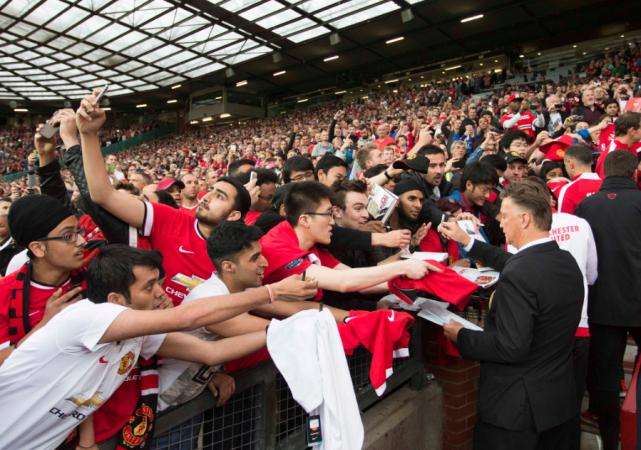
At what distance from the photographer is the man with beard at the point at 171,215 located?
2.32 m

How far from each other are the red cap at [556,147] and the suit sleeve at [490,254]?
3167 millimetres

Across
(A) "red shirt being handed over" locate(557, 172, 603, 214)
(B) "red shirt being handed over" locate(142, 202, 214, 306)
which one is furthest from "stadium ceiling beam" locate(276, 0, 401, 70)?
(B) "red shirt being handed over" locate(142, 202, 214, 306)

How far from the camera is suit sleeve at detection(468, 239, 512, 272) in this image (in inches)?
116

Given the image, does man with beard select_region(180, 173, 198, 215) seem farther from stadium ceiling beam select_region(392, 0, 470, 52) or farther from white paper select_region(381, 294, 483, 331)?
stadium ceiling beam select_region(392, 0, 470, 52)

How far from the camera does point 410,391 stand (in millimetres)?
3195

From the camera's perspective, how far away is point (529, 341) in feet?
7.22

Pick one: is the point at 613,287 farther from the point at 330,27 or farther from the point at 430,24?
the point at 330,27

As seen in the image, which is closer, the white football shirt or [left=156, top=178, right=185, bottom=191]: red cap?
the white football shirt

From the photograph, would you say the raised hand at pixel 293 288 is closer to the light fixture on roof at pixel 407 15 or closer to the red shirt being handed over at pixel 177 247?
the red shirt being handed over at pixel 177 247

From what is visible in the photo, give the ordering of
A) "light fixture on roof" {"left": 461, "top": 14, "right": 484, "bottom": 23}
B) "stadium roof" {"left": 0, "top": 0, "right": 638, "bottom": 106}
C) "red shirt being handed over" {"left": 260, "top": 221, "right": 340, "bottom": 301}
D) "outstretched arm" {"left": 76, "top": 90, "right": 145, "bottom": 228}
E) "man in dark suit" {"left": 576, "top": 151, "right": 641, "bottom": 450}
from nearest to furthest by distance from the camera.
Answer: "outstretched arm" {"left": 76, "top": 90, "right": 145, "bottom": 228} < "red shirt being handed over" {"left": 260, "top": 221, "right": 340, "bottom": 301} < "man in dark suit" {"left": 576, "top": 151, "right": 641, "bottom": 450} < "stadium roof" {"left": 0, "top": 0, "right": 638, "bottom": 106} < "light fixture on roof" {"left": 461, "top": 14, "right": 484, "bottom": 23}

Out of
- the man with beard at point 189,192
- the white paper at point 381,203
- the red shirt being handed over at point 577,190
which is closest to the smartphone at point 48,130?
the white paper at point 381,203

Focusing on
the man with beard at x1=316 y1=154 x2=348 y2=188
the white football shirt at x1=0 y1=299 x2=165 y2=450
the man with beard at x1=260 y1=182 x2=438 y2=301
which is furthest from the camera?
the man with beard at x1=316 y1=154 x2=348 y2=188

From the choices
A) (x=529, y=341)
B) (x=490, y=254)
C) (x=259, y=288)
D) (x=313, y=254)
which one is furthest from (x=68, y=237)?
(x=490, y=254)

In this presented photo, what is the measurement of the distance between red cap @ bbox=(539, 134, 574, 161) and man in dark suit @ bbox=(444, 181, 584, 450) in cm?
360
